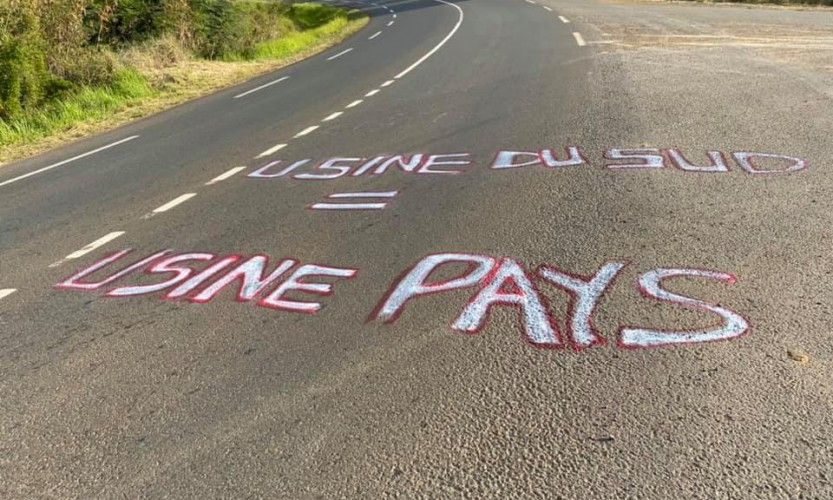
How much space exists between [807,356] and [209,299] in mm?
3399

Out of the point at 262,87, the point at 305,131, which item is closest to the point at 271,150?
the point at 305,131

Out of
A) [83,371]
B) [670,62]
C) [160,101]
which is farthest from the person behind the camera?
[160,101]

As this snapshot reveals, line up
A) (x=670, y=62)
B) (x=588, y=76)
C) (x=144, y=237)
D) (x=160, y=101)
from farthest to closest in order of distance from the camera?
1. (x=160, y=101)
2. (x=670, y=62)
3. (x=588, y=76)
4. (x=144, y=237)

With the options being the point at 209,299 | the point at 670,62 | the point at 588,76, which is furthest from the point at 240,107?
the point at 209,299

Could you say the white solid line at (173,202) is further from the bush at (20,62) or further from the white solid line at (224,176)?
the bush at (20,62)

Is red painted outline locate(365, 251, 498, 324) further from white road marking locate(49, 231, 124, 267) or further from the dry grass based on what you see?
the dry grass

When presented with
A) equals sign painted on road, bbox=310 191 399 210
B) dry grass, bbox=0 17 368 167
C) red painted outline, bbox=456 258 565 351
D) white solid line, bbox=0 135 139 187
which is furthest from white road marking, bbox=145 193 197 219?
dry grass, bbox=0 17 368 167

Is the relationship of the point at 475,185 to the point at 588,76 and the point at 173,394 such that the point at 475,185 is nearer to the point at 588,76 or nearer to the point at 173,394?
the point at 173,394

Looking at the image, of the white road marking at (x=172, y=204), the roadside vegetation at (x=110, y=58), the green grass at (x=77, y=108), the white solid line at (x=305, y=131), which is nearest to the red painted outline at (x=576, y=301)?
the white road marking at (x=172, y=204)

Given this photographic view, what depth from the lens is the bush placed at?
1438cm

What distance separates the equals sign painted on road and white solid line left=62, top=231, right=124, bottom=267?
1.69 metres

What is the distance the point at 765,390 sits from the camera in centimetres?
331

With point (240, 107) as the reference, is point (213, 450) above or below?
above

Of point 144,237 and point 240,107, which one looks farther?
point 240,107
